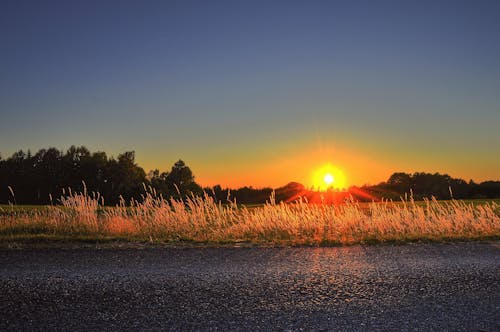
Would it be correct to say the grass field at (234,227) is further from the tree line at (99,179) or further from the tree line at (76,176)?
the tree line at (76,176)

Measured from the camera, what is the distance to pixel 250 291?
19.9 feet

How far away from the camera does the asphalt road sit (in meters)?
4.88

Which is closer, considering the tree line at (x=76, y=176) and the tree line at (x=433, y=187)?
the tree line at (x=433, y=187)

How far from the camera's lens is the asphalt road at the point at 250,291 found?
4.88m

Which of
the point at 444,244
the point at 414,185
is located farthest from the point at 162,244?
the point at 414,185

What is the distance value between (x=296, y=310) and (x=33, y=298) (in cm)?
341

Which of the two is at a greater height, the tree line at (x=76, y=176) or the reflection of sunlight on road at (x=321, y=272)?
the tree line at (x=76, y=176)

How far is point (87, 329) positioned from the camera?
4660mm

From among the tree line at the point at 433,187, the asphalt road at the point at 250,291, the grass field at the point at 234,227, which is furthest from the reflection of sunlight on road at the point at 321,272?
the tree line at the point at 433,187

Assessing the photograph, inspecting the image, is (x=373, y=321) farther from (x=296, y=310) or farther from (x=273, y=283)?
(x=273, y=283)

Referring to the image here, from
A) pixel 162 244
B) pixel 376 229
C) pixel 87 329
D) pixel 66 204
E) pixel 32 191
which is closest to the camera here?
pixel 87 329

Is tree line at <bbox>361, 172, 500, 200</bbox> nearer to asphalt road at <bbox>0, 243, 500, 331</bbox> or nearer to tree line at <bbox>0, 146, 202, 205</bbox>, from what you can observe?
tree line at <bbox>0, 146, 202, 205</bbox>

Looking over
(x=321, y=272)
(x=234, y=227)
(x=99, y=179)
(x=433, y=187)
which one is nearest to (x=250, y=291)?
(x=321, y=272)

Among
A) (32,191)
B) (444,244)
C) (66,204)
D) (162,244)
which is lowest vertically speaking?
(444,244)
